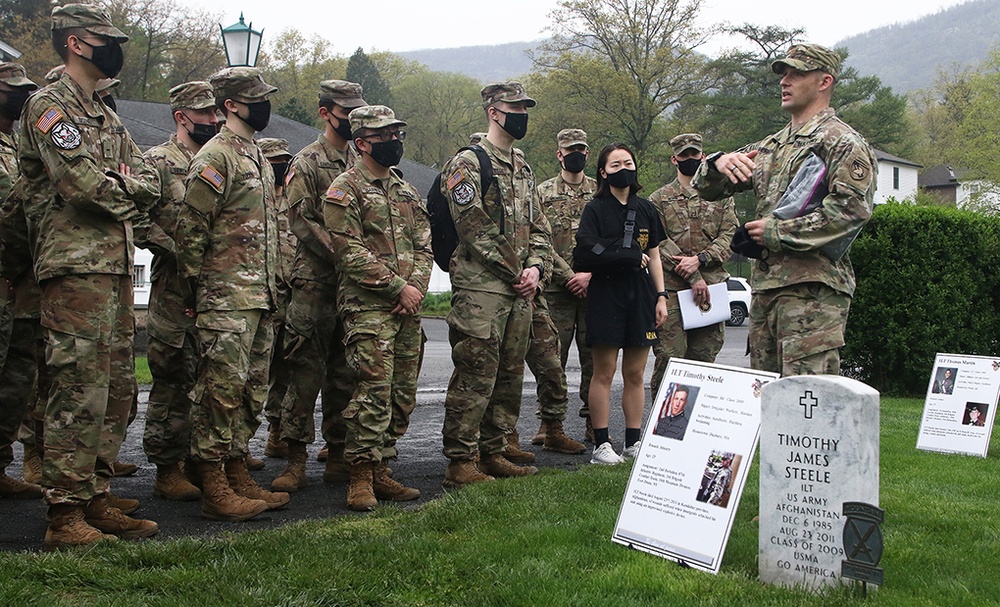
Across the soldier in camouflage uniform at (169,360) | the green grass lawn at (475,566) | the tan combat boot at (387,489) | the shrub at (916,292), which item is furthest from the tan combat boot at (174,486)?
the shrub at (916,292)

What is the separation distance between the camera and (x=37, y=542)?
507cm

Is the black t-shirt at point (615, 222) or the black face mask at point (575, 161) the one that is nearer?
the black t-shirt at point (615, 222)

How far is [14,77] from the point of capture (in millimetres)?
6395

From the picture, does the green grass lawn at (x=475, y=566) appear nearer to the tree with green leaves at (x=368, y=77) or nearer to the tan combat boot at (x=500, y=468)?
the tan combat boot at (x=500, y=468)

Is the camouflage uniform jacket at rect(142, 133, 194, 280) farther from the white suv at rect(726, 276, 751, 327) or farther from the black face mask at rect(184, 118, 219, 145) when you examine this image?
the white suv at rect(726, 276, 751, 327)

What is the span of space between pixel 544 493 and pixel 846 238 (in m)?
2.43

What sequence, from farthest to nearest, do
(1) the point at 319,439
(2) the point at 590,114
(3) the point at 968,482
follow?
1. (2) the point at 590,114
2. (1) the point at 319,439
3. (3) the point at 968,482

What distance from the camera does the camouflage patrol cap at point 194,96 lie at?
263 inches

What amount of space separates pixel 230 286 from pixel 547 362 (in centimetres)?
309

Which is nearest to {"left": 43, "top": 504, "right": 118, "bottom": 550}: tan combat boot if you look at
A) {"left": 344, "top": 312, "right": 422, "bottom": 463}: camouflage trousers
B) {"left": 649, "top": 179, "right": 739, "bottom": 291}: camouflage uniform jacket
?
{"left": 344, "top": 312, "right": 422, "bottom": 463}: camouflage trousers

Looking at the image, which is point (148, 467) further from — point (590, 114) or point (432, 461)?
point (590, 114)

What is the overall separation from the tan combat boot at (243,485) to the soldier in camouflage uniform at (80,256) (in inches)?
31.8

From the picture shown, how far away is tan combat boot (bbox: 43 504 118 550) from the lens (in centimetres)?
484

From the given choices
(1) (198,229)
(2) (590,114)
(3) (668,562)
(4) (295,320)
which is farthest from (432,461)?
(2) (590,114)
